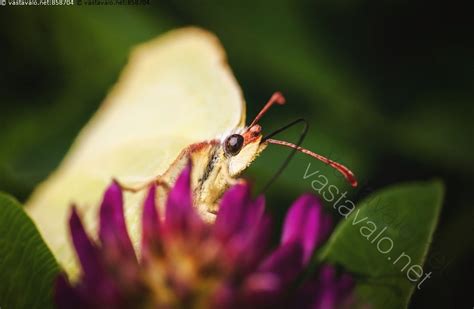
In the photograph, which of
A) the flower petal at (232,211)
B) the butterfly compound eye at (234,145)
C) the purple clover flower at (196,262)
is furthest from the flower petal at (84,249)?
the butterfly compound eye at (234,145)

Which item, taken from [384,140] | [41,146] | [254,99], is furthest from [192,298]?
[41,146]

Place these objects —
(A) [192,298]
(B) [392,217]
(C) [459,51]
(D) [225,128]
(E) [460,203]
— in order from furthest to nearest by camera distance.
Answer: (C) [459,51]
(E) [460,203]
(D) [225,128]
(B) [392,217]
(A) [192,298]

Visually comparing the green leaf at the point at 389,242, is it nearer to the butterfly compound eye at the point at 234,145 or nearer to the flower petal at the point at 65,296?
the butterfly compound eye at the point at 234,145

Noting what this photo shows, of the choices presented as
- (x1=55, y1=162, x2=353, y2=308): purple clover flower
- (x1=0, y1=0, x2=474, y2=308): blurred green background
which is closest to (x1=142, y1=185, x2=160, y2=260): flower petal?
(x1=55, y1=162, x2=353, y2=308): purple clover flower

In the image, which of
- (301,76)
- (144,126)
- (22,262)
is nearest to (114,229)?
(22,262)

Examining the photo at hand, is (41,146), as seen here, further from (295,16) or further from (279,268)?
(279,268)
